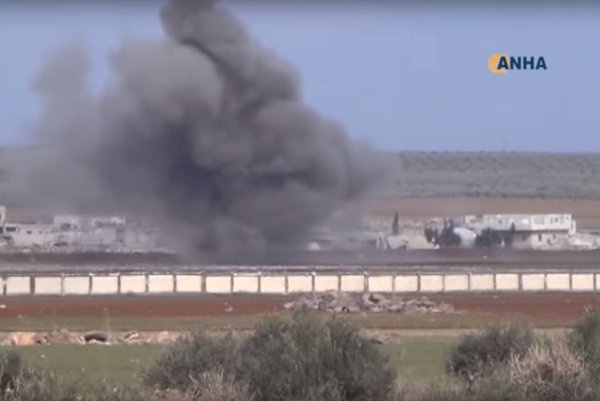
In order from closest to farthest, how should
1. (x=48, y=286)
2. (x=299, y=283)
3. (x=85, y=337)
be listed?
(x=85, y=337) < (x=48, y=286) < (x=299, y=283)

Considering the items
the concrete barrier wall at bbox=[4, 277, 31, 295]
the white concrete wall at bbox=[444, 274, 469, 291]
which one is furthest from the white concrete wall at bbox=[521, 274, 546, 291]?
the concrete barrier wall at bbox=[4, 277, 31, 295]

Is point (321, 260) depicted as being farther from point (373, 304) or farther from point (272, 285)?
point (373, 304)

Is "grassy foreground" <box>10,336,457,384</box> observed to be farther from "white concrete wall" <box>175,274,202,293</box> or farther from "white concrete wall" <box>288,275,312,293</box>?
"white concrete wall" <box>175,274,202,293</box>

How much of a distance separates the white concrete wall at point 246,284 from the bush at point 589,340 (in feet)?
111

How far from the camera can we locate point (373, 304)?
47750 mm

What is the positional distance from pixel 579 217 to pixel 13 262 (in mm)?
57408

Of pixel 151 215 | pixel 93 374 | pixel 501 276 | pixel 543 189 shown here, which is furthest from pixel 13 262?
pixel 543 189

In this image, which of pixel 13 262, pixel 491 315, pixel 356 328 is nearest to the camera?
pixel 356 328

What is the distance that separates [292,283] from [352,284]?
2265mm

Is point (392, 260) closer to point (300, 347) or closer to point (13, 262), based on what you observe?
point (13, 262)

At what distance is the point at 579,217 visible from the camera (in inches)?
4648

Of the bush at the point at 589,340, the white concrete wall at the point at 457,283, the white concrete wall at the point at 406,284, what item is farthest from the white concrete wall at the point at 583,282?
the bush at the point at 589,340

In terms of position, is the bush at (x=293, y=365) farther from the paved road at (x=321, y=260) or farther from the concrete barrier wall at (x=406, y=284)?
the paved road at (x=321, y=260)

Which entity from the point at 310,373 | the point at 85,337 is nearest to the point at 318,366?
the point at 310,373
